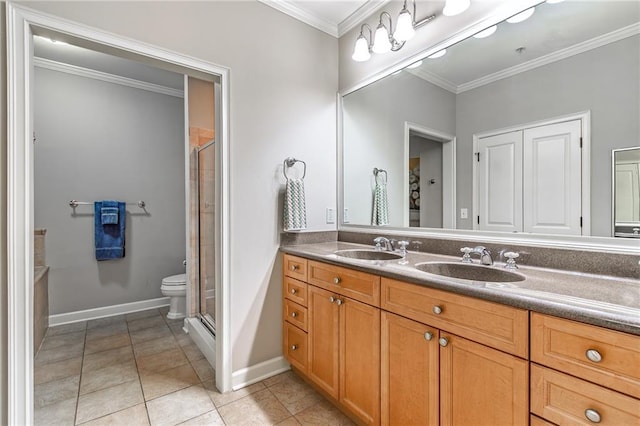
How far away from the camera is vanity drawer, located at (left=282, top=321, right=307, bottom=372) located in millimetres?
1851

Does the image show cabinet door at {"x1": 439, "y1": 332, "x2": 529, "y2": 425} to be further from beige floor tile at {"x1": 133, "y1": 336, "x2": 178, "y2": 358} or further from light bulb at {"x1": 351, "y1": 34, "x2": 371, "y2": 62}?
beige floor tile at {"x1": 133, "y1": 336, "x2": 178, "y2": 358}

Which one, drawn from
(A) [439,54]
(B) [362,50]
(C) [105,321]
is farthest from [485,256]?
(C) [105,321]

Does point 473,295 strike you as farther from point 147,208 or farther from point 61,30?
point 147,208

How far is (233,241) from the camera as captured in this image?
189 centimetres

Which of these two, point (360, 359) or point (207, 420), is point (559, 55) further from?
point (207, 420)

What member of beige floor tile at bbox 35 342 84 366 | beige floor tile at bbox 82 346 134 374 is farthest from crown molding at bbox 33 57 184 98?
beige floor tile at bbox 82 346 134 374

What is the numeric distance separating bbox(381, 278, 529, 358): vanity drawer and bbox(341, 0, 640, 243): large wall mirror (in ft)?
2.20

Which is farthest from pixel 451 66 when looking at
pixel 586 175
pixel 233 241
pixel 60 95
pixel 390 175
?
pixel 60 95

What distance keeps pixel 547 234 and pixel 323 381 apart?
1408mm

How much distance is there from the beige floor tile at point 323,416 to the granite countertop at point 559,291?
884 mm

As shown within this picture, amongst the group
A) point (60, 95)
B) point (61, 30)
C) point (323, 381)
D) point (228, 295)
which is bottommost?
point (323, 381)

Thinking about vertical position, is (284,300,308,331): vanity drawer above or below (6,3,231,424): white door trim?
below

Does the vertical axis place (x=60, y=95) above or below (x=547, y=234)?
above

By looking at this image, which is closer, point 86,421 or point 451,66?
point 86,421
